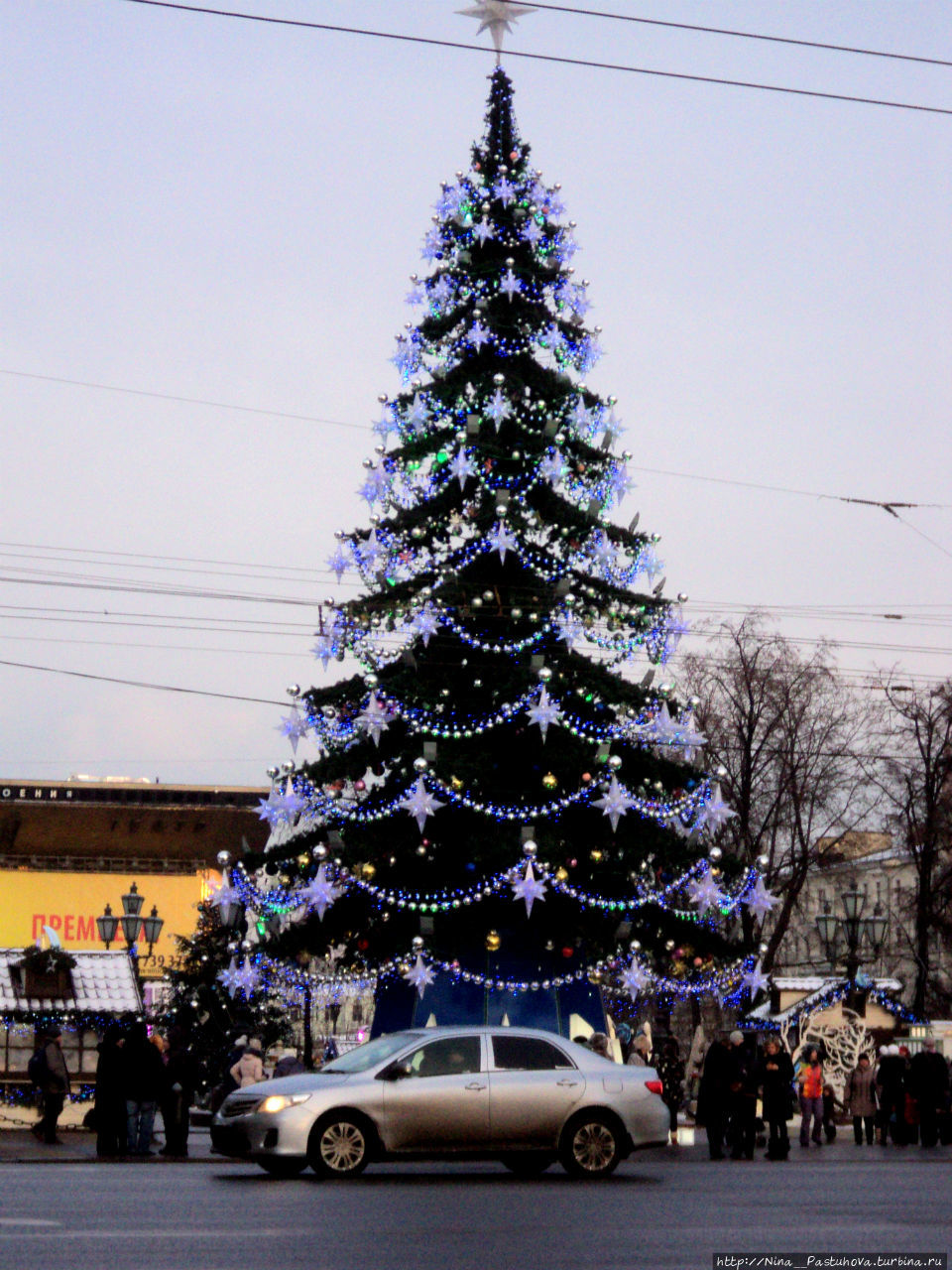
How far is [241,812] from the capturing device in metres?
68.3

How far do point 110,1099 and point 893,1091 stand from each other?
1255 centimetres

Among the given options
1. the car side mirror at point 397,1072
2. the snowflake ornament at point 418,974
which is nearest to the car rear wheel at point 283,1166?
the car side mirror at point 397,1072

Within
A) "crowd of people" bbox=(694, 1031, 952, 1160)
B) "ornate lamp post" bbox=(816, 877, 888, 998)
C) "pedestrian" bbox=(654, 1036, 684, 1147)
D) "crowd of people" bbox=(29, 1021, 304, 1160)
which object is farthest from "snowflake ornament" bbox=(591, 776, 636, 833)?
"ornate lamp post" bbox=(816, 877, 888, 998)

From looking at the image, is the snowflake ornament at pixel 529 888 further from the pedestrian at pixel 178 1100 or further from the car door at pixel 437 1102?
the car door at pixel 437 1102

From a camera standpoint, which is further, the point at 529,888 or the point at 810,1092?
the point at 810,1092

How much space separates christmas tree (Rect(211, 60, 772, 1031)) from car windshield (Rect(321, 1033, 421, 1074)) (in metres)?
7.94

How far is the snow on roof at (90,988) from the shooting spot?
29.6 metres

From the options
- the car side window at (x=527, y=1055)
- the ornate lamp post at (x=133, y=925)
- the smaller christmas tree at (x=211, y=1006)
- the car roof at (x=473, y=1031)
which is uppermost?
the ornate lamp post at (x=133, y=925)

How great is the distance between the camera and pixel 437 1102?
722 inches

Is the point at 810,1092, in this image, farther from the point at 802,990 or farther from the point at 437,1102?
the point at 437,1102

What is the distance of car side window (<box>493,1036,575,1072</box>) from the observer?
745 inches

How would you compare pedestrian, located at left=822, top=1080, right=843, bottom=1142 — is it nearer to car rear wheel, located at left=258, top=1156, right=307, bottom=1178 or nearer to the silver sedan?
the silver sedan

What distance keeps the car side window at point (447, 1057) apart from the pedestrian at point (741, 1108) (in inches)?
279

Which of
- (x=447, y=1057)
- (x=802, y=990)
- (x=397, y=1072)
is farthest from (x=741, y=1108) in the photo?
(x=802, y=990)
